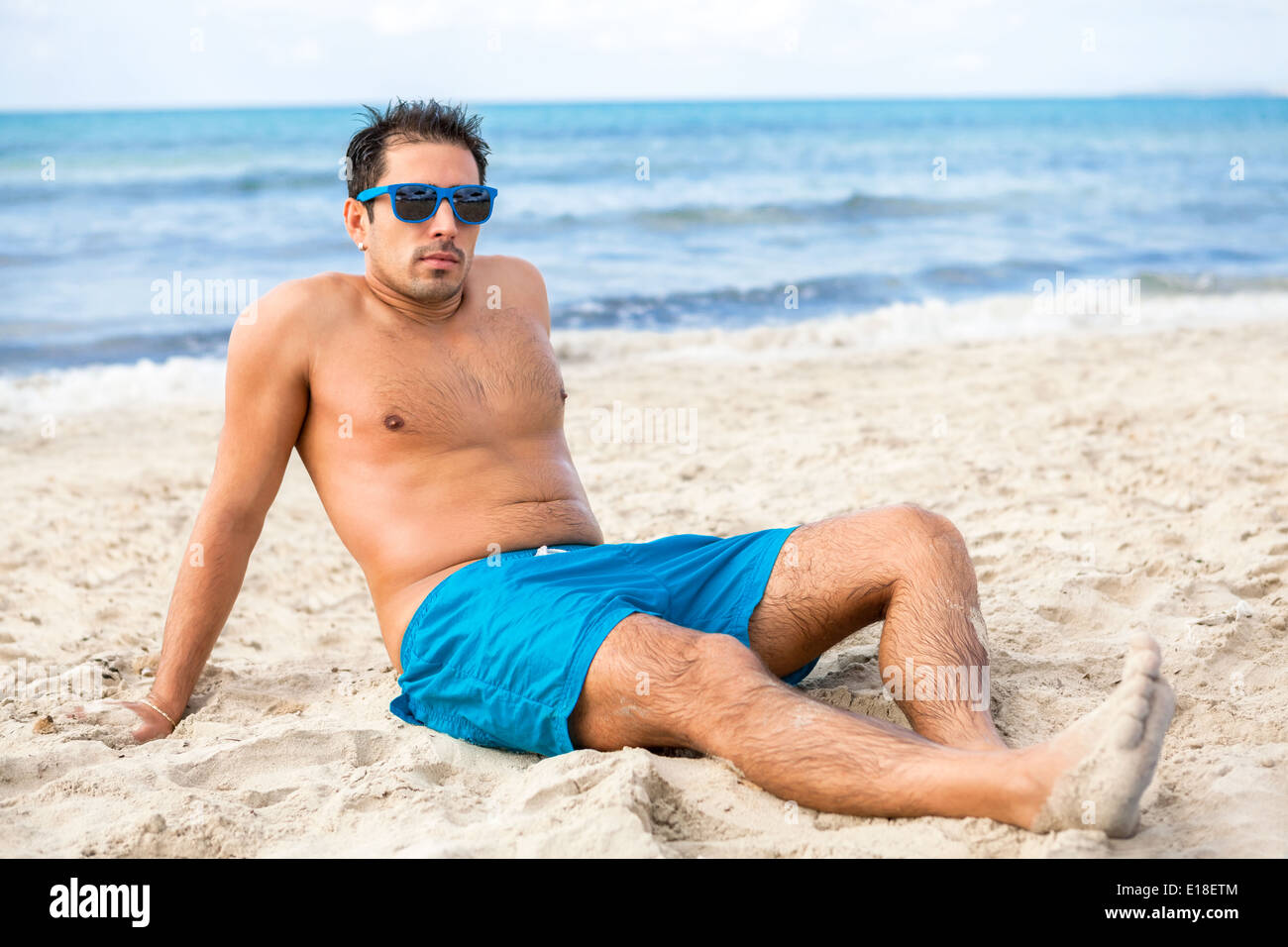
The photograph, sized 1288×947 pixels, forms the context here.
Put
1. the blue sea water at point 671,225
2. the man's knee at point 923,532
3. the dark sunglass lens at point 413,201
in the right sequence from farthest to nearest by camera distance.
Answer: the blue sea water at point 671,225 < the dark sunglass lens at point 413,201 < the man's knee at point 923,532

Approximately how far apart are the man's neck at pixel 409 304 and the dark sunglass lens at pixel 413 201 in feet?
0.66

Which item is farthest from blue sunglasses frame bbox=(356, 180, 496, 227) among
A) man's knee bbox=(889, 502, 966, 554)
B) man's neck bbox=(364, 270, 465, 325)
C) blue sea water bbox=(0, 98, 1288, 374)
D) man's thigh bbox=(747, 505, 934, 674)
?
blue sea water bbox=(0, 98, 1288, 374)

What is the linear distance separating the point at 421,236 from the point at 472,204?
17cm

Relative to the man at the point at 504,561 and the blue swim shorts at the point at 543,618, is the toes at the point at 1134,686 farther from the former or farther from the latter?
the blue swim shorts at the point at 543,618

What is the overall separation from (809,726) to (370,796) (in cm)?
98

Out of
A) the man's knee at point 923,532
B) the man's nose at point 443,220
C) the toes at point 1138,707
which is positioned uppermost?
the man's nose at point 443,220

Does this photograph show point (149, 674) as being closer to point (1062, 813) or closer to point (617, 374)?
point (1062, 813)

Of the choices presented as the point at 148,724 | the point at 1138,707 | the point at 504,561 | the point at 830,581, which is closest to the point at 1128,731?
the point at 1138,707

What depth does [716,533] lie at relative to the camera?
421 centimetres

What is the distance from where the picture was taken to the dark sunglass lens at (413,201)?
2.87 meters

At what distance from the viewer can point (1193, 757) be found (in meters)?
2.40

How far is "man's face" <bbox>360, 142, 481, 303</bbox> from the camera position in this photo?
113 inches

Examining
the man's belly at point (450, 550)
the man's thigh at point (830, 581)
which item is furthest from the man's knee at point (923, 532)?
the man's belly at point (450, 550)

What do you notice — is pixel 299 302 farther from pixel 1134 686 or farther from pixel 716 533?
pixel 1134 686
